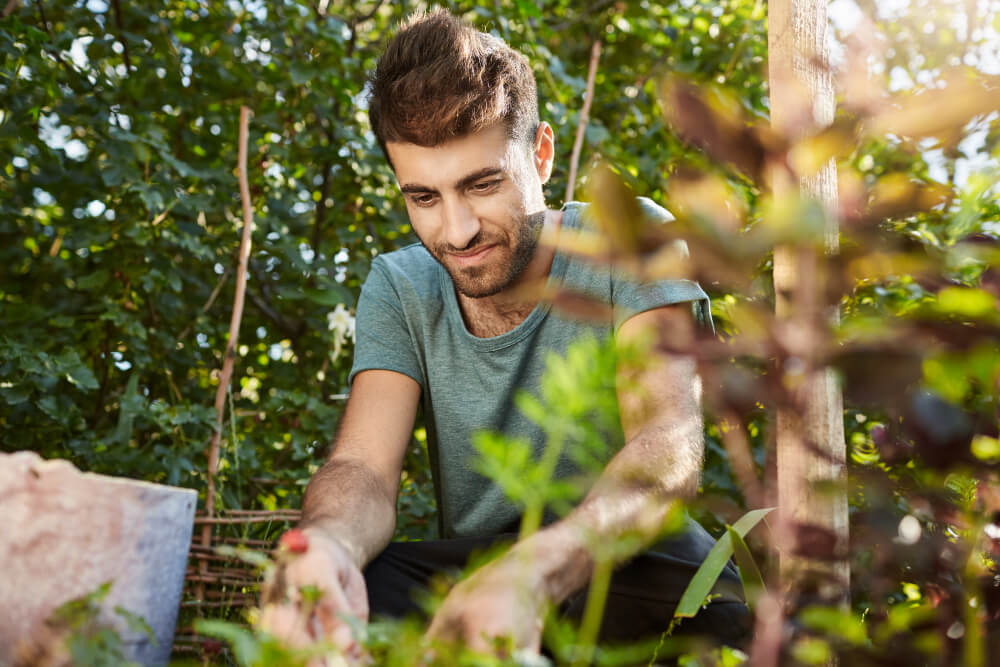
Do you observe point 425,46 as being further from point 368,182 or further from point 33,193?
point 33,193

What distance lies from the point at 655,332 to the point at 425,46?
5.43 feet

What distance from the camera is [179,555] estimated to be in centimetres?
96

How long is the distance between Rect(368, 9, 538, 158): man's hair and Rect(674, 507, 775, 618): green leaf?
1168 millimetres

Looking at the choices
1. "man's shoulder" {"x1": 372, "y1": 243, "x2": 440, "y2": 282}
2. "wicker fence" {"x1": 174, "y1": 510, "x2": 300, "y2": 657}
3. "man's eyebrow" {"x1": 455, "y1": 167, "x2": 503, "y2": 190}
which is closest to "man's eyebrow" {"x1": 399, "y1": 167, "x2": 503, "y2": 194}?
"man's eyebrow" {"x1": 455, "y1": 167, "x2": 503, "y2": 190}

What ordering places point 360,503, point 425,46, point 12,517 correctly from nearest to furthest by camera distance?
point 12,517 < point 360,503 < point 425,46

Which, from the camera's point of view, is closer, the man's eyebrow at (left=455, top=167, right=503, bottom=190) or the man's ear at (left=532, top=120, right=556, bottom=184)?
the man's eyebrow at (left=455, top=167, right=503, bottom=190)

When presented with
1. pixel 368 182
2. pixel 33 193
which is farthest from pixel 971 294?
pixel 33 193

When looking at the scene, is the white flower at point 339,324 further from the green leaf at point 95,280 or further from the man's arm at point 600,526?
the man's arm at point 600,526

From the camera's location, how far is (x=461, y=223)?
1.87 meters

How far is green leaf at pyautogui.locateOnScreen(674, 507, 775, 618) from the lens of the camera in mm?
943

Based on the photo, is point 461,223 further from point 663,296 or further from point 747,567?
point 747,567

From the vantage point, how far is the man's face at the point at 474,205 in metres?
1.86

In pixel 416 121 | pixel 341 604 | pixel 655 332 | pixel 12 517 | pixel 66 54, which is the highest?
pixel 66 54

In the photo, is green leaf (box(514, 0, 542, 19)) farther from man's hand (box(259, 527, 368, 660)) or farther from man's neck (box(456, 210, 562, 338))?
man's hand (box(259, 527, 368, 660))
